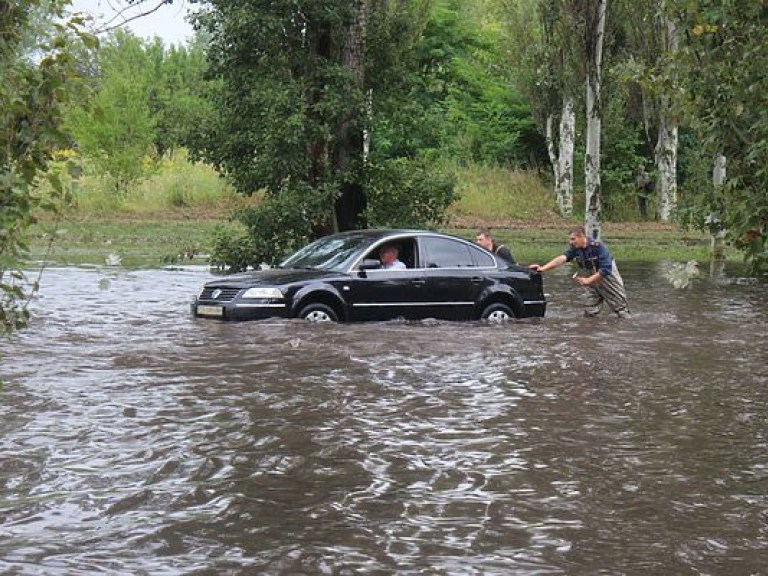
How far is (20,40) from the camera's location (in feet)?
20.0

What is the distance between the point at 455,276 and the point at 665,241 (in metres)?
23.0

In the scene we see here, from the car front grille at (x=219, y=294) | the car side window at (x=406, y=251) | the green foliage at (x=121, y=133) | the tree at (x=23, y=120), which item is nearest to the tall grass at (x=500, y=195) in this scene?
the green foliage at (x=121, y=133)

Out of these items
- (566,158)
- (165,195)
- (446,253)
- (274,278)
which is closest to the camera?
(274,278)

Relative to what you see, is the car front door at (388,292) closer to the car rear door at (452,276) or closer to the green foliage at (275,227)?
the car rear door at (452,276)

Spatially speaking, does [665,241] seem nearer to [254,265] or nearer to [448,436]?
[254,265]

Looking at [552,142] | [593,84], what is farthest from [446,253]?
[552,142]

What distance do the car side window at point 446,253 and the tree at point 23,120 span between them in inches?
403

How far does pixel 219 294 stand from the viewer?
14945 millimetres

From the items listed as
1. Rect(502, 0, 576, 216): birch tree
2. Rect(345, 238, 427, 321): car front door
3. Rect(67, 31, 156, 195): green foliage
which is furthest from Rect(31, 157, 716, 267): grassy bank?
Rect(345, 238, 427, 321): car front door

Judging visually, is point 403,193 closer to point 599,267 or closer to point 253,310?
point 599,267

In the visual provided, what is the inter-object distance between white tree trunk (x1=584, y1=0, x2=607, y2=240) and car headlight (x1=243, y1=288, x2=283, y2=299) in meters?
15.6

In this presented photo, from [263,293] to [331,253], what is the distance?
1632 millimetres

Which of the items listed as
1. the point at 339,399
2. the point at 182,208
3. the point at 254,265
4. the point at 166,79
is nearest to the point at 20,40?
the point at 339,399

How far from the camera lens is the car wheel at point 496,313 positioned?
16.3 metres
